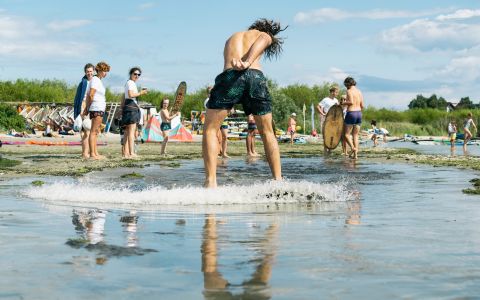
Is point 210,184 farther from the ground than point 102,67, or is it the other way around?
point 102,67

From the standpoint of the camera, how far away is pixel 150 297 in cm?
346

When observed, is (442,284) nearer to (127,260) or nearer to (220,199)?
(127,260)

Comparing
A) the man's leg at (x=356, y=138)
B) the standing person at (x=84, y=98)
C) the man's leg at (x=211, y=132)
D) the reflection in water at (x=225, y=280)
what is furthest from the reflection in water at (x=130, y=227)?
the man's leg at (x=356, y=138)

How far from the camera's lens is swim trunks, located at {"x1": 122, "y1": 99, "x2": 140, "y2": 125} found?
16.5m

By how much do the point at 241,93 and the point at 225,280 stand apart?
16.2ft

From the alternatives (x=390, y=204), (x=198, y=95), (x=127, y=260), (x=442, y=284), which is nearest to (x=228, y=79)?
(x=390, y=204)

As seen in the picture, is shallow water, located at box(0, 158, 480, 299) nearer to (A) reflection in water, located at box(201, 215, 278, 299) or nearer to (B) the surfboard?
(A) reflection in water, located at box(201, 215, 278, 299)

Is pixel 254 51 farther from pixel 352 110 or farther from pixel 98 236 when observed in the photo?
pixel 352 110

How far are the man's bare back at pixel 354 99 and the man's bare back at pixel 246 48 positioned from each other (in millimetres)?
9860

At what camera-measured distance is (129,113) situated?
1650 cm

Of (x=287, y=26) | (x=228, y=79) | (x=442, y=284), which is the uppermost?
(x=287, y=26)

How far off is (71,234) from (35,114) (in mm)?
42950

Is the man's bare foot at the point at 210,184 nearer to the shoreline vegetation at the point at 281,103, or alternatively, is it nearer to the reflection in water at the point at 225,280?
the reflection in water at the point at 225,280

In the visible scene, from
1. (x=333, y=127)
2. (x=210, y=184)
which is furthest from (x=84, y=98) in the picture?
(x=210, y=184)
